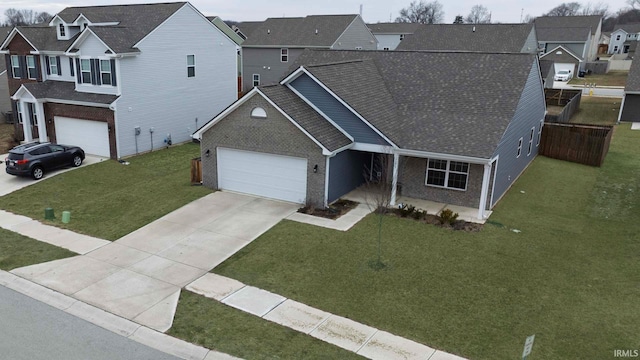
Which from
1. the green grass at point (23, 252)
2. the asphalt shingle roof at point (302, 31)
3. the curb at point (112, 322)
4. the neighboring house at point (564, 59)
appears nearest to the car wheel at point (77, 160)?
the green grass at point (23, 252)

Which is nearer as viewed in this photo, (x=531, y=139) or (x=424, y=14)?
(x=531, y=139)

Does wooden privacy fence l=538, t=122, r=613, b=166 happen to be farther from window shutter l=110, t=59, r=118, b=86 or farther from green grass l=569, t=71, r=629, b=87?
green grass l=569, t=71, r=629, b=87

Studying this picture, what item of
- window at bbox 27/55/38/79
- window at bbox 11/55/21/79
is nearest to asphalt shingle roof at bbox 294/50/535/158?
window at bbox 27/55/38/79

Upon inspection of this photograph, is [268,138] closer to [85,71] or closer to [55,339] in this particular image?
[55,339]

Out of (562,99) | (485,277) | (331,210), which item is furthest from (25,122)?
(562,99)

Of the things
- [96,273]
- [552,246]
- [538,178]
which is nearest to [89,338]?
[96,273]

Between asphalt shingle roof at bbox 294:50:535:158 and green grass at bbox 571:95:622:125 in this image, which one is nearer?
asphalt shingle roof at bbox 294:50:535:158

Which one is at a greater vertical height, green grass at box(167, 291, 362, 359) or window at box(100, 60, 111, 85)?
window at box(100, 60, 111, 85)
